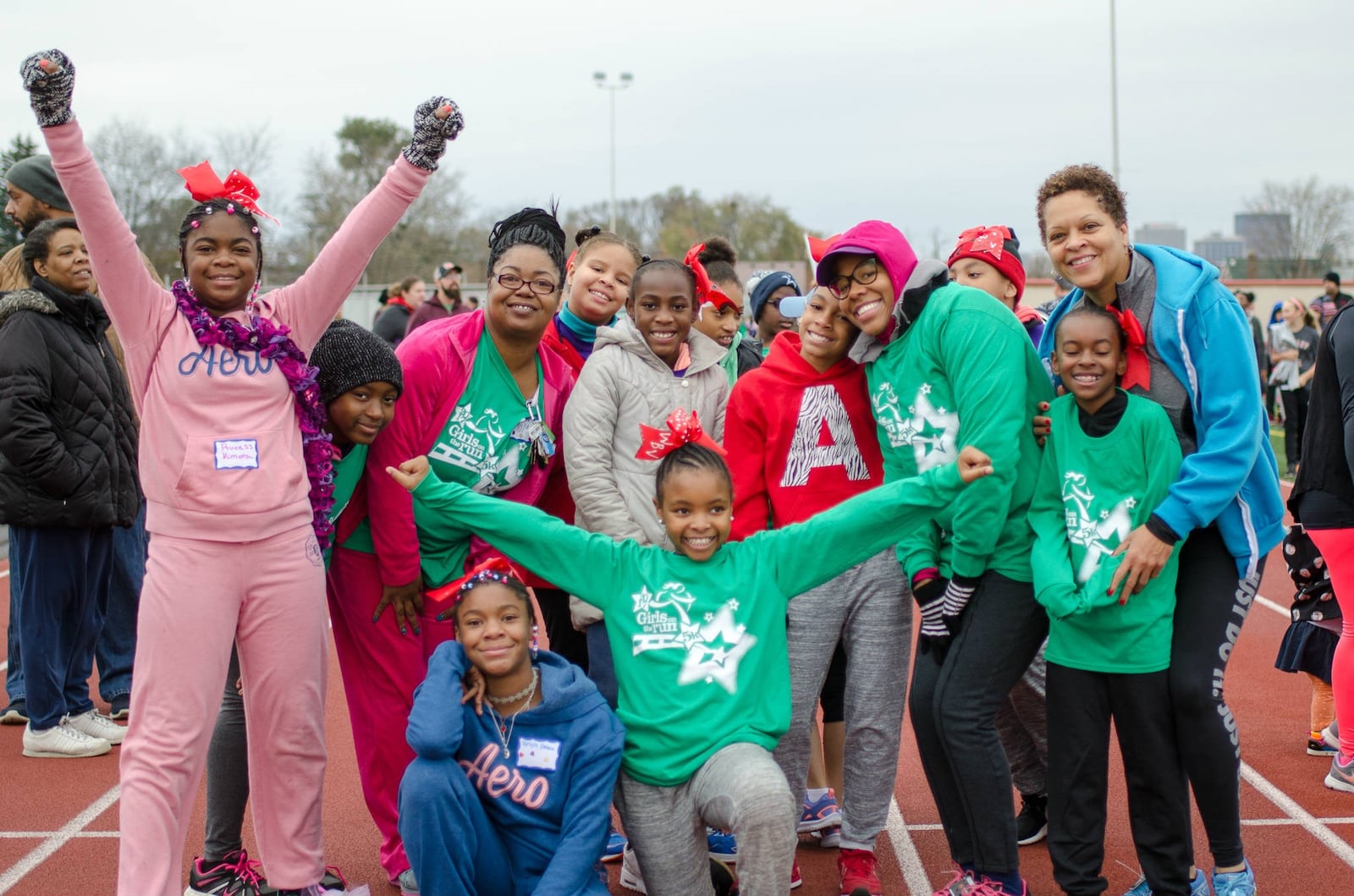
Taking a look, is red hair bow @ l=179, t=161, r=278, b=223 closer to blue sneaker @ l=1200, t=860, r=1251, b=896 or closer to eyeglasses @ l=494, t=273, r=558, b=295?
eyeglasses @ l=494, t=273, r=558, b=295

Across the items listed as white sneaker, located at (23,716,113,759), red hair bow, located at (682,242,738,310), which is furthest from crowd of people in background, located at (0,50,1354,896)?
white sneaker, located at (23,716,113,759)

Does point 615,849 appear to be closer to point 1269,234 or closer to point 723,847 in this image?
point 723,847

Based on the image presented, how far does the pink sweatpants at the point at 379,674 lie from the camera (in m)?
3.93

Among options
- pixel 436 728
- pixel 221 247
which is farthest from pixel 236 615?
pixel 221 247

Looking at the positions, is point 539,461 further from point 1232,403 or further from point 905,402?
point 1232,403

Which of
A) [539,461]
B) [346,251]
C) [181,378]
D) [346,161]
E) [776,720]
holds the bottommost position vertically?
[776,720]

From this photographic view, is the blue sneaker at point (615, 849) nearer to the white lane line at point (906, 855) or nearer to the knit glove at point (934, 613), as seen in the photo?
the white lane line at point (906, 855)

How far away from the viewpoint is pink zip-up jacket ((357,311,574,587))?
3801mm

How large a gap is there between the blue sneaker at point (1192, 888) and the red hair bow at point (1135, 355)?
4.99ft

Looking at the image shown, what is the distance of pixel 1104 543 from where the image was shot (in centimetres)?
349

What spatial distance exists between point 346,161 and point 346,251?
52.8 meters

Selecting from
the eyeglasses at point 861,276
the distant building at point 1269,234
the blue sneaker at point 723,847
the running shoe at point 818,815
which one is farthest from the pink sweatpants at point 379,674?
the distant building at point 1269,234

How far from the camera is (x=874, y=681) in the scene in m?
3.79

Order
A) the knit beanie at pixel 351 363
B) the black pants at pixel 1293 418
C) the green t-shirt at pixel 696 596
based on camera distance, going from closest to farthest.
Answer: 1. the green t-shirt at pixel 696 596
2. the knit beanie at pixel 351 363
3. the black pants at pixel 1293 418
